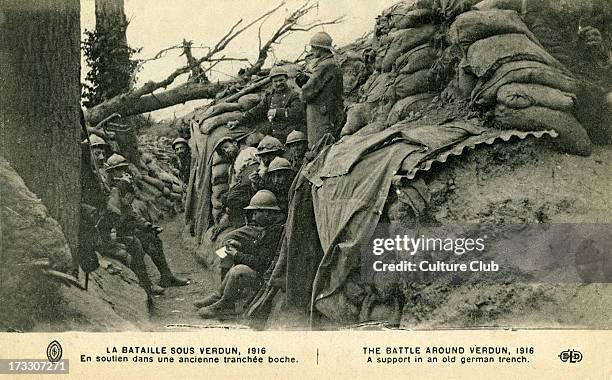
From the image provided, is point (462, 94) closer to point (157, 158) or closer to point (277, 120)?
point (277, 120)

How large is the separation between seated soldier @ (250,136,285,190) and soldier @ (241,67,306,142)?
0.16 metres

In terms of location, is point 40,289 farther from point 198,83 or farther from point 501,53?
point 501,53

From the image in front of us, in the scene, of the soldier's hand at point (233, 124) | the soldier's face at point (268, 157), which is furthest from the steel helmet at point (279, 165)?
the soldier's hand at point (233, 124)

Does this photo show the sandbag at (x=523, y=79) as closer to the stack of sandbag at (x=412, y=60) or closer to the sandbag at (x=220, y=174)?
the stack of sandbag at (x=412, y=60)

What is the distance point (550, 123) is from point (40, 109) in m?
3.69

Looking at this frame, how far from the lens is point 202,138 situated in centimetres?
849

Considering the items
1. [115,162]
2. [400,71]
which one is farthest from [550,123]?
[115,162]

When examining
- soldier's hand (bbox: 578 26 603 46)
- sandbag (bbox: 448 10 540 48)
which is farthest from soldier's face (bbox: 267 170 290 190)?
soldier's hand (bbox: 578 26 603 46)

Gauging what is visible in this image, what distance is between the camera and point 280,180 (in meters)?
7.75

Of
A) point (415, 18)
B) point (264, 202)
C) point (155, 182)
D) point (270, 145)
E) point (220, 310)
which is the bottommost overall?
point (220, 310)

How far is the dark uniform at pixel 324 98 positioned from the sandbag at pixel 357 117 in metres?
0.12

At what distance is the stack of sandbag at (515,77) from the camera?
7.16 meters

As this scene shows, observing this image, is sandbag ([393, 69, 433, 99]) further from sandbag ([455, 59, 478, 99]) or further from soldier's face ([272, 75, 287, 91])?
soldier's face ([272, 75, 287, 91])

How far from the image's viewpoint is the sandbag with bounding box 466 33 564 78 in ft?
23.9
